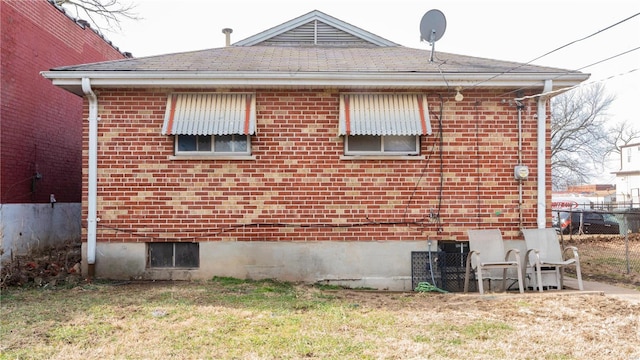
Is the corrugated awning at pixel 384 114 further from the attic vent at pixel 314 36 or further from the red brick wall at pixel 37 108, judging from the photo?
the red brick wall at pixel 37 108

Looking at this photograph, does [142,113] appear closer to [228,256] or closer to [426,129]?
[228,256]

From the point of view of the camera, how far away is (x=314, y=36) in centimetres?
1087

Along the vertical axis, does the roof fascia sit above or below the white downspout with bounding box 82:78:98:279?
above

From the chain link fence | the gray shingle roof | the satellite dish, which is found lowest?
the chain link fence

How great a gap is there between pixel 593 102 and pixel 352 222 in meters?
34.7

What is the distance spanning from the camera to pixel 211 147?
25.6 ft

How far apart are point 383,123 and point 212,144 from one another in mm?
2780

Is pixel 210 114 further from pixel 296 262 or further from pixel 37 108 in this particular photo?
pixel 37 108

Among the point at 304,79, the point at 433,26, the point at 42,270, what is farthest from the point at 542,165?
the point at 42,270

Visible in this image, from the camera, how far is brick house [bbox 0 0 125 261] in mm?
8922

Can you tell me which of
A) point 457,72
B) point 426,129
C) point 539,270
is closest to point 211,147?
point 426,129

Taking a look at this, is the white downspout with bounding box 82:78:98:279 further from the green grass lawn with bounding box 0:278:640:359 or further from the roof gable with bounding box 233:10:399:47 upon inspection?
the roof gable with bounding box 233:10:399:47

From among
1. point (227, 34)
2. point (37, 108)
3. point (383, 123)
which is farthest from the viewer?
point (227, 34)

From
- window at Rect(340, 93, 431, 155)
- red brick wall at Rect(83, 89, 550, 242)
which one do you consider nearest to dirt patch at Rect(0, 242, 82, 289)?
red brick wall at Rect(83, 89, 550, 242)
